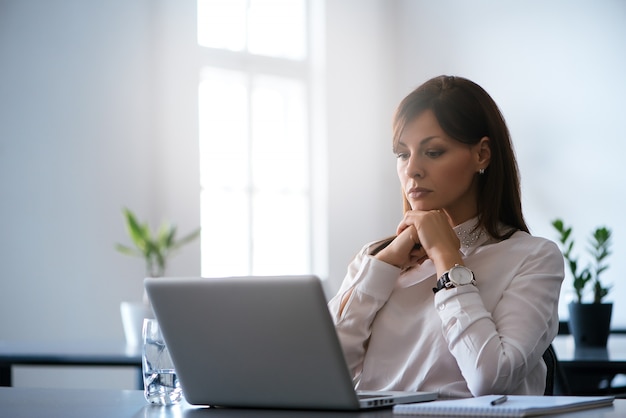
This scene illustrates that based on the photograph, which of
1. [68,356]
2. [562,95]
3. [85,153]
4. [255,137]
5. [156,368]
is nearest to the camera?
[156,368]

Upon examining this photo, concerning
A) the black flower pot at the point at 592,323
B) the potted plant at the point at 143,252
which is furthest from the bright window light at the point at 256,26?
the black flower pot at the point at 592,323

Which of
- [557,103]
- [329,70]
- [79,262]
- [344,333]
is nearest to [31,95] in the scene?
[79,262]

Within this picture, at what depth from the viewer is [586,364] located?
2969 mm

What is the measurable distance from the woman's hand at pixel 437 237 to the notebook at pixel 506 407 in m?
0.39

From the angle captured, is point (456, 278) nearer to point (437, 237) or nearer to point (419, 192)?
point (437, 237)

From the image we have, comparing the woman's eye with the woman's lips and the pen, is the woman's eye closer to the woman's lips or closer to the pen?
the woman's lips

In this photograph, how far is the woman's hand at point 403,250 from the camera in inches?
73.7

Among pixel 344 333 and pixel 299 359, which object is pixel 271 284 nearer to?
pixel 299 359

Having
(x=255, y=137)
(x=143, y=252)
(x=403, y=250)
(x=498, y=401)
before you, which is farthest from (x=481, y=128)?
(x=255, y=137)

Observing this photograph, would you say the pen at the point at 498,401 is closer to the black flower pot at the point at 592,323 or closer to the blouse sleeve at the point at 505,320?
the blouse sleeve at the point at 505,320

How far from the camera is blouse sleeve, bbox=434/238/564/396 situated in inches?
64.5

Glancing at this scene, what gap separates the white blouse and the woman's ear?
12 cm

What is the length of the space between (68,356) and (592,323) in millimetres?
1974

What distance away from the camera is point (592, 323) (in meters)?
3.60
